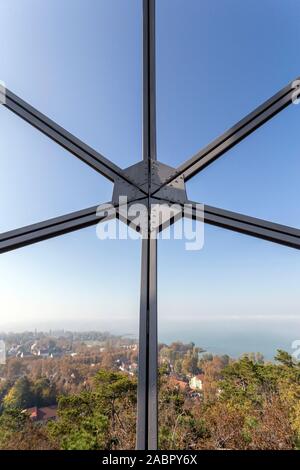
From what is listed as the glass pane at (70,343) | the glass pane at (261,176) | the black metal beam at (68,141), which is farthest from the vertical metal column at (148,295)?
the glass pane at (261,176)

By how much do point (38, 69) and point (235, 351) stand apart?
80.2 inches

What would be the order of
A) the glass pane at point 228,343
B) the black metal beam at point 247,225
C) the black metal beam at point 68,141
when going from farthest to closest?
the black metal beam at point 68,141
the black metal beam at point 247,225
the glass pane at point 228,343

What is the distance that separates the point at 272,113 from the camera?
5.14 ft

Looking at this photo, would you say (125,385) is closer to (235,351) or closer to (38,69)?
(235,351)

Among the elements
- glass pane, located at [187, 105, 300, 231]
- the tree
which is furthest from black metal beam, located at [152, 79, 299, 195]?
the tree

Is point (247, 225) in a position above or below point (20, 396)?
above

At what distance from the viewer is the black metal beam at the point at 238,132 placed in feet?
5.08

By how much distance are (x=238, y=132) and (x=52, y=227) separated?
126 cm

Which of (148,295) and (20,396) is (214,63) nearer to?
(148,295)

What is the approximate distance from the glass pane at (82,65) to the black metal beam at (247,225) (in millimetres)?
567

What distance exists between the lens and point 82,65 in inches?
66.5

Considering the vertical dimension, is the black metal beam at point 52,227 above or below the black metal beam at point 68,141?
below

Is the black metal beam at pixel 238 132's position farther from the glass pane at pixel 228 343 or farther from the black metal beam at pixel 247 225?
the glass pane at pixel 228 343

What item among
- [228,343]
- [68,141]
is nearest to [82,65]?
[68,141]
